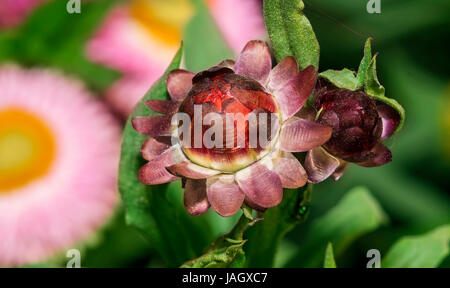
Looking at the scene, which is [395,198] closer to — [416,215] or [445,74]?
[416,215]

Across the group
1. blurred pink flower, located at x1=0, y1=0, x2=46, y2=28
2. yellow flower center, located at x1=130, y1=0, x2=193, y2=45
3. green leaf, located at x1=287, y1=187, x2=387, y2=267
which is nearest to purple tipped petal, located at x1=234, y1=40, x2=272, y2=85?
green leaf, located at x1=287, y1=187, x2=387, y2=267

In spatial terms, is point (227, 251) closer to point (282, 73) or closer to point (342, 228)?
point (282, 73)

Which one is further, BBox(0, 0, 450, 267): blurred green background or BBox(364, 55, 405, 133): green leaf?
BBox(0, 0, 450, 267): blurred green background

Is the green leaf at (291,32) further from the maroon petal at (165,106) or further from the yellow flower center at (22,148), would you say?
the yellow flower center at (22,148)

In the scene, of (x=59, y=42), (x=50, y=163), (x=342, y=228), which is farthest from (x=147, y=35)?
(x=342, y=228)

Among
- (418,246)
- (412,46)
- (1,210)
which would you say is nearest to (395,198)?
(412,46)

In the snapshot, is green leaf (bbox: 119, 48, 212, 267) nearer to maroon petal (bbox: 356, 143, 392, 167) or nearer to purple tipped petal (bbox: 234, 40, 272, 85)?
purple tipped petal (bbox: 234, 40, 272, 85)

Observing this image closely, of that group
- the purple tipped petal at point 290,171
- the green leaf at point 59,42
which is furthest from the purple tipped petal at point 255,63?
the green leaf at point 59,42
